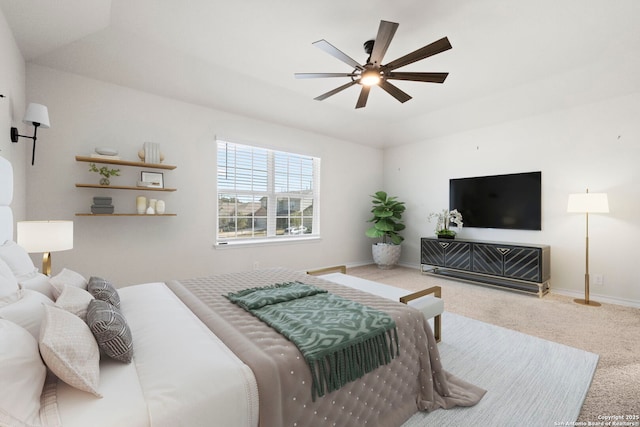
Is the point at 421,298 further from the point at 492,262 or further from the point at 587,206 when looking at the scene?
the point at 587,206

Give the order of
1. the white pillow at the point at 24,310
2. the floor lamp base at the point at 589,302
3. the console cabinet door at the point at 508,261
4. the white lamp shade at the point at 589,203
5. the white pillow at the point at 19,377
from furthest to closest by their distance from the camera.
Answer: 1. the console cabinet door at the point at 508,261
2. the floor lamp base at the point at 589,302
3. the white lamp shade at the point at 589,203
4. the white pillow at the point at 24,310
5. the white pillow at the point at 19,377

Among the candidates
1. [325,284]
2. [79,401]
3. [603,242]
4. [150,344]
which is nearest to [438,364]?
[325,284]

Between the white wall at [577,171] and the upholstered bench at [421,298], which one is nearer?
the upholstered bench at [421,298]

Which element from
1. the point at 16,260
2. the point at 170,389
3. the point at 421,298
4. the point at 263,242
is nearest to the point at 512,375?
the point at 421,298

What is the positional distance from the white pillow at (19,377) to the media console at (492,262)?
15.4 ft

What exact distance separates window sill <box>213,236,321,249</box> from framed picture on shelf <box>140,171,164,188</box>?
111 centimetres

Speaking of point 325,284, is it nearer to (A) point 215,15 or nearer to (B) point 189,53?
(A) point 215,15

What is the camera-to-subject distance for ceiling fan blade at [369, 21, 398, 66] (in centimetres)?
189

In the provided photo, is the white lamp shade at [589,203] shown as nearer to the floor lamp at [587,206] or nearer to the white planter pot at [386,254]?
the floor lamp at [587,206]

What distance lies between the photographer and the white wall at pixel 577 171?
3471mm

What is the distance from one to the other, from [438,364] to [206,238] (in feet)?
10.9

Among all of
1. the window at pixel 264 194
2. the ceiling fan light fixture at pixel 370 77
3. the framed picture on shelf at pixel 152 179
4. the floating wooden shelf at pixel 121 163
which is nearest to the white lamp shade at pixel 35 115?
the floating wooden shelf at pixel 121 163

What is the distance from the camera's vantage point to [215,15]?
247cm

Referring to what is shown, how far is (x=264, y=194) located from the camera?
4.73 m
